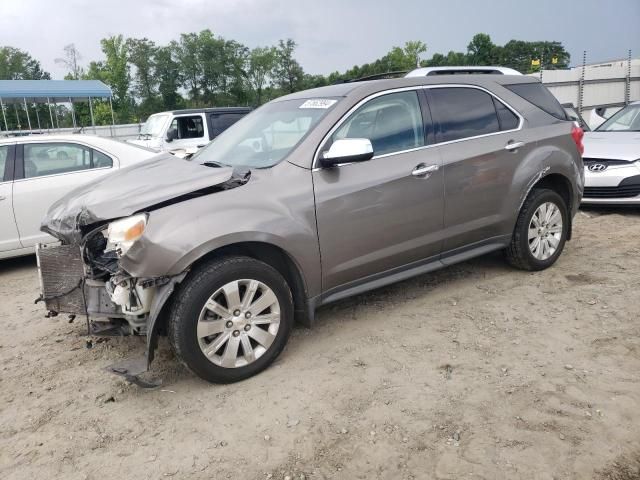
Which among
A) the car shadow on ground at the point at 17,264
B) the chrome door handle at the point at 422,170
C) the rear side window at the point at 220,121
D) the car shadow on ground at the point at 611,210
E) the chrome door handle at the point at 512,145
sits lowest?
the car shadow on ground at the point at 611,210

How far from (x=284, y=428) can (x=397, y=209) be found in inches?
68.1

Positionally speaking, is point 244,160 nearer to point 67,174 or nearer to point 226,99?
point 67,174

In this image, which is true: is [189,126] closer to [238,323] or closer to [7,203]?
[7,203]

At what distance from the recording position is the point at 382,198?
3582 millimetres

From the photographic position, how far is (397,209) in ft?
12.0

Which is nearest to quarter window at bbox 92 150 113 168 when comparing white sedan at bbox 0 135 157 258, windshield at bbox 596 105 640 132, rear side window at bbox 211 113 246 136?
white sedan at bbox 0 135 157 258

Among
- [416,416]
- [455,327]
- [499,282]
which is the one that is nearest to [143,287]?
[416,416]

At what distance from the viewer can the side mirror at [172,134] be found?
12.4 meters

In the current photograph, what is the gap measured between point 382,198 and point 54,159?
172 inches

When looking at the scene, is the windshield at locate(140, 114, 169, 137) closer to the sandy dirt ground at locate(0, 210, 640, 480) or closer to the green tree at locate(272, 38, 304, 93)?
the sandy dirt ground at locate(0, 210, 640, 480)

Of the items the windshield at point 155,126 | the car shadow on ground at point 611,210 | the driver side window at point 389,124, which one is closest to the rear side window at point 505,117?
the driver side window at point 389,124

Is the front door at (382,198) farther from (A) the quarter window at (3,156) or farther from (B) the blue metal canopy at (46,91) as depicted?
(B) the blue metal canopy at (46,91)

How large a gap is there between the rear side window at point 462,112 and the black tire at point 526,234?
2.41 ft

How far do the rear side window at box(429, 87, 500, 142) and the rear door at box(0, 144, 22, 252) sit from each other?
4.67 meters
